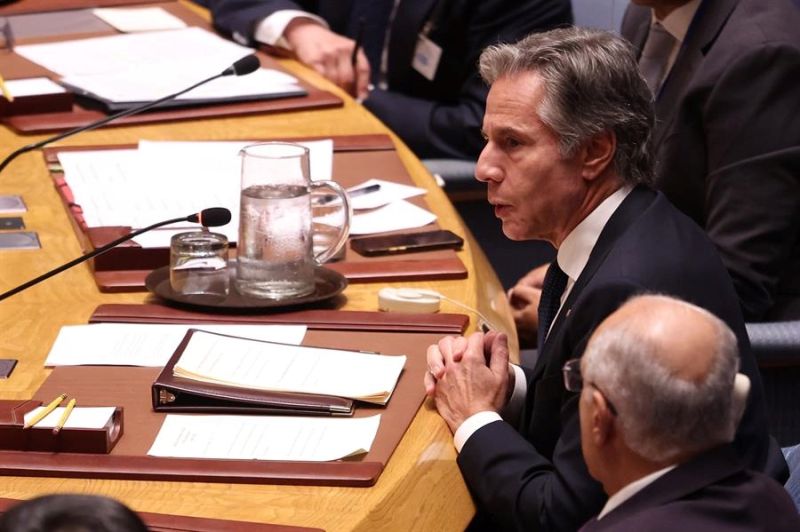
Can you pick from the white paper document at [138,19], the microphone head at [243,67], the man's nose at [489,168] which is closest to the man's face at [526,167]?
the man's nose at [489,168]

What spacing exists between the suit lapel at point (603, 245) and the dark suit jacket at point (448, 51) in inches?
70.5

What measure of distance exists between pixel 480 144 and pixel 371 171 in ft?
3.30

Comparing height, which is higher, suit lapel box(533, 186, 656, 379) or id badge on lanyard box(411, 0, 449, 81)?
suit lapel box(533, 186, 656, 379)

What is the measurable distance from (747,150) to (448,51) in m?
1.53

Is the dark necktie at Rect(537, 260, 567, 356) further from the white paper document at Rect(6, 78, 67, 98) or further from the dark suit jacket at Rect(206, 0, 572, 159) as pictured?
the dark suit jacket at Rect(206, 0, 572, 159)

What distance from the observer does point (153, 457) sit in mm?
1663

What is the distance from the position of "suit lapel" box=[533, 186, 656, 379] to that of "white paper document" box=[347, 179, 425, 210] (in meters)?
0.72

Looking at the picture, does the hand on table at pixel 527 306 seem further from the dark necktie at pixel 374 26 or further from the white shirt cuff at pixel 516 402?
the dark necktie at pixel 374 26

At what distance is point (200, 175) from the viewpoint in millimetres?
2699

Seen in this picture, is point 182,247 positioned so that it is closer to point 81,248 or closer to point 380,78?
point 81,248

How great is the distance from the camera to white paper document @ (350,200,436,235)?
2.52 m

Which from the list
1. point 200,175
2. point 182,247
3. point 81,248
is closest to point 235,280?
point 182,247

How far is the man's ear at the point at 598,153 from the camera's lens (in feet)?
Result: 6.39

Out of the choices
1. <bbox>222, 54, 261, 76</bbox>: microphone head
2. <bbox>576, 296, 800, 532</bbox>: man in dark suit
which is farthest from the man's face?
<bbox>222, 54, 261, 76</bbox>: microphone head
